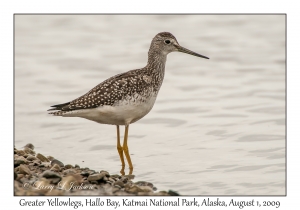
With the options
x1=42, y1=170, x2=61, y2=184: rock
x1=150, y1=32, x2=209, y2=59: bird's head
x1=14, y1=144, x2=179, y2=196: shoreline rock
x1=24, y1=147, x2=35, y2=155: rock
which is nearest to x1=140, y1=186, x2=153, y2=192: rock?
x1=14, y1=144, x2=179, y2=196: shoreline rock

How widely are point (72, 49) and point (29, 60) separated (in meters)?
2.38

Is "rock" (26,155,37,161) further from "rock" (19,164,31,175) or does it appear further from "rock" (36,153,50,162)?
"rock" (19,164,31,175)

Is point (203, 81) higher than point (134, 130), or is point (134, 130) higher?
point (203, 81)

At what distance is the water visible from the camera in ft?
46.5

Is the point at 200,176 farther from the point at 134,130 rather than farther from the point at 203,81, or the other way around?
the point at 203,81

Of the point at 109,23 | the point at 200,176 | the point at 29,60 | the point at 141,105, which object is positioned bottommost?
the point at 200,176

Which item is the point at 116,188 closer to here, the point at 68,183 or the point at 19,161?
the point at 68,183

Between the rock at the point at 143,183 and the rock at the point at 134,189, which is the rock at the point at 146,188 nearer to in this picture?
the rock at the point at 134,189

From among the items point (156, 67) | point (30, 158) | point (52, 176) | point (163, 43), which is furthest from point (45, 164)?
point (163, 43)

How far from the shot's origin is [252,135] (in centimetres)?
1620

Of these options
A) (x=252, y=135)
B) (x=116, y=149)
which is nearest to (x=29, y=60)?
(x=116, y=149)

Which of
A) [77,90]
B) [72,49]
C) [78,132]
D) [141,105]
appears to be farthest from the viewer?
[72,49]

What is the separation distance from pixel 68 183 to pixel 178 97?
886cm

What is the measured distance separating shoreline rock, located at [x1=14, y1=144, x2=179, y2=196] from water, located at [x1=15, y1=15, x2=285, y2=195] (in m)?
1.42
